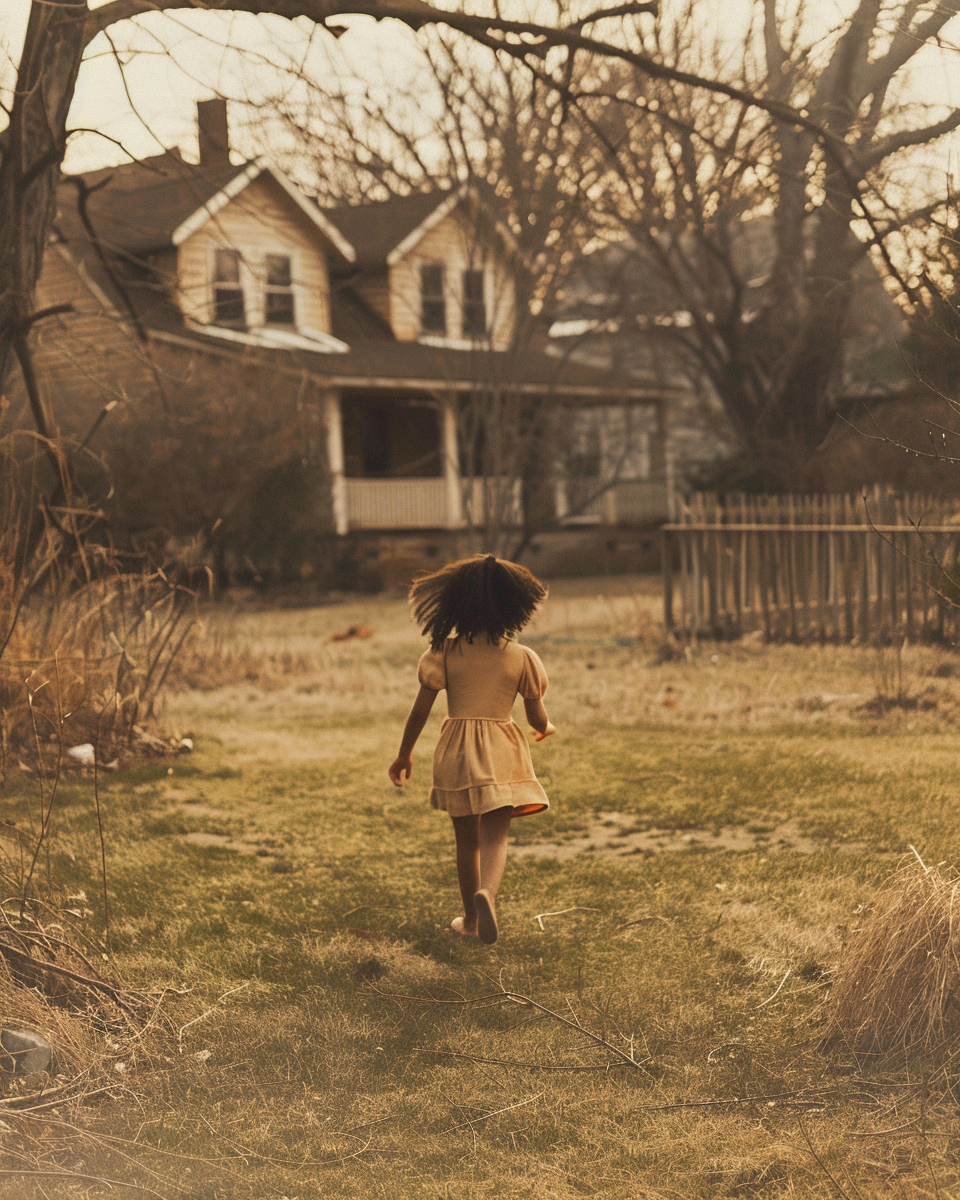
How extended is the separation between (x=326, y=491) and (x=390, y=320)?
6.84 metres

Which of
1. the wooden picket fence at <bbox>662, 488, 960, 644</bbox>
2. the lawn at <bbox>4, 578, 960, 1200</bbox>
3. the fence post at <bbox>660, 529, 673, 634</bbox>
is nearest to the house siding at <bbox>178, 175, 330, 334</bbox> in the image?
the fence post at <bbox>660, 529, 673, 634</bbox>

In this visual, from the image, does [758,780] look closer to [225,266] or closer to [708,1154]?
[708,1154]

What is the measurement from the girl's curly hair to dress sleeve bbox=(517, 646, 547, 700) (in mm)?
118

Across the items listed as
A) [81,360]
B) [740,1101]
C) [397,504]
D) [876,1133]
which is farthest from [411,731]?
[397,504]

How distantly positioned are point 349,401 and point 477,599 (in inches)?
885

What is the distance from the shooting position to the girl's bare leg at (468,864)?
450cm

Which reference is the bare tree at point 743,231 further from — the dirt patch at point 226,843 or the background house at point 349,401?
the dirt patch at point 226,843

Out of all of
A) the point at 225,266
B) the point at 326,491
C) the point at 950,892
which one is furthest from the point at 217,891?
the point at 225,266

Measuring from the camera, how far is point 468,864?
455cm

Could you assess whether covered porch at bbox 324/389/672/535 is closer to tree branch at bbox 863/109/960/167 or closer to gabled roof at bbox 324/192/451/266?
gabled roof at bbox 324/192/451/266

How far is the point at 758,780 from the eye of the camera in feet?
23.4

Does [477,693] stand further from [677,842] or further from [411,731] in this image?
[677,842]

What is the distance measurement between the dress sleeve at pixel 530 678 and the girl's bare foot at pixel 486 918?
721 millimetres

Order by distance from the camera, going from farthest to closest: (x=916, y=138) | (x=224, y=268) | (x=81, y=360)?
(x=224, y=268)
(x=81, y=360)
(x=916, y=138)
